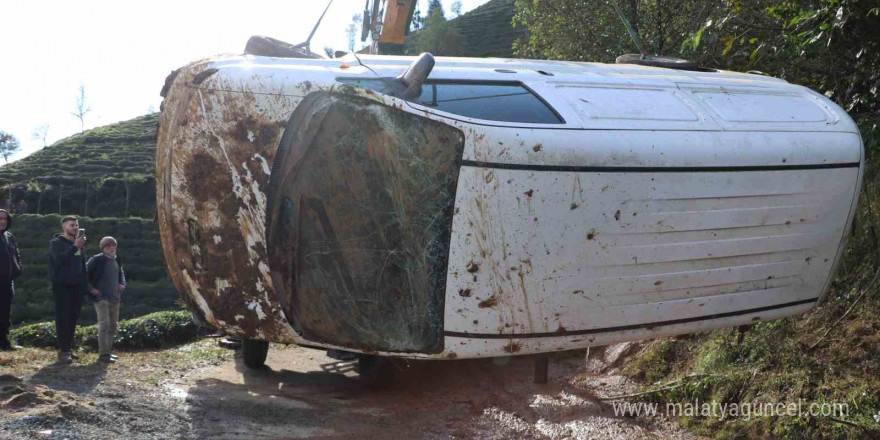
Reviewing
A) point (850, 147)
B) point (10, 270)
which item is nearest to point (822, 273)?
point (850, 147)

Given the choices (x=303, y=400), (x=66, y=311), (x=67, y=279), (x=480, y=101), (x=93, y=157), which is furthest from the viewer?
(x=93, y=157)

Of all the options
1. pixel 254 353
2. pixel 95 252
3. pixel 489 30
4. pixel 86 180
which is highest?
pixel 489 30

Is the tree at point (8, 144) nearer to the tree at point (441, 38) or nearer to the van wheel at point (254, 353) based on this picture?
the tree at point (441, 38)

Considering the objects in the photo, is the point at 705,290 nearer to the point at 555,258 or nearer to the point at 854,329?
the point at 555,258

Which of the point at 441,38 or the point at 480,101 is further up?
the point at 441,38

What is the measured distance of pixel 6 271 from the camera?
736 cm

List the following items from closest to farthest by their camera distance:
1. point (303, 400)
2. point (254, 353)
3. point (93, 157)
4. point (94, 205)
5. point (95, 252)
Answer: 1. point (303, 400)
2. point (254, 353)
3. point (95, 252)
4. point (94, 205)
5. point (93, 157)

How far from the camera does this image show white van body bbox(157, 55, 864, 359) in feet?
13.3

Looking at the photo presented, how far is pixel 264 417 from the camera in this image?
5.70m

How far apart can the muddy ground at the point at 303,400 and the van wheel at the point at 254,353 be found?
10 cm

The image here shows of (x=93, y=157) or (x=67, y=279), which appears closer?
(x=67, y=279)

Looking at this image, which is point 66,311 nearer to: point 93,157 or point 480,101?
point 480,101

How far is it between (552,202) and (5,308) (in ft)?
19.7

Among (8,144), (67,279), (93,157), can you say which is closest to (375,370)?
(67,279)
